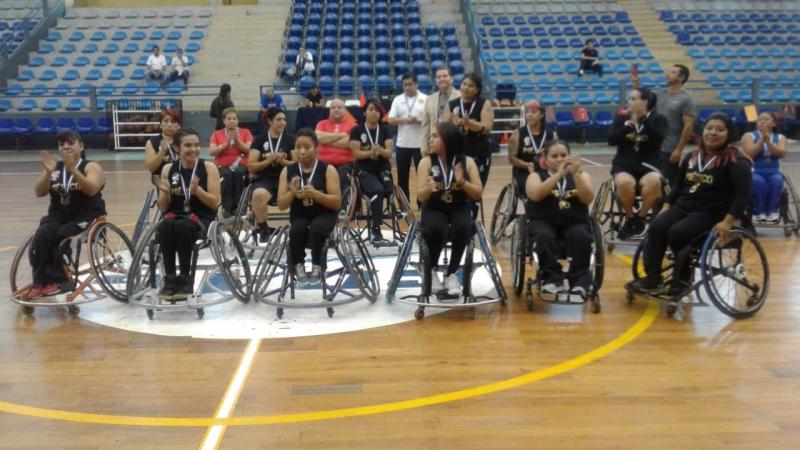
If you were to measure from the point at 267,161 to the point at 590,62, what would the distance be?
448 inches

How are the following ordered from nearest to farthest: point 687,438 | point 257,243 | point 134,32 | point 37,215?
point 687,438 < point 257,243 < point 37,215 < point 134,32

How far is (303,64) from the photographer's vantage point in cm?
1474

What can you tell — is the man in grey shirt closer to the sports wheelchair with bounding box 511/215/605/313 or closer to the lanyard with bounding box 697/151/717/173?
the lanyard with bounding box 697/151/717/173

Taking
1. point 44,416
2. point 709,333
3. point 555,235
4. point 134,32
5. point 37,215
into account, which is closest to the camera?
point 44,416

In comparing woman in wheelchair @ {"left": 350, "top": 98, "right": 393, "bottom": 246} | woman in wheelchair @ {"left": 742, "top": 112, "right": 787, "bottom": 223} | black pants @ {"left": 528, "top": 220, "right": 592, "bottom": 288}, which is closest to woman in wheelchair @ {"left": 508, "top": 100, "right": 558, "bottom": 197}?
woman in wheelchair @ {"left": 350, "top": 98, "right": 393, "bottom": 246}

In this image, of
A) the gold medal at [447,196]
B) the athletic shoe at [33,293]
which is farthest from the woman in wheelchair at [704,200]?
the athletic shoe at [33,293]

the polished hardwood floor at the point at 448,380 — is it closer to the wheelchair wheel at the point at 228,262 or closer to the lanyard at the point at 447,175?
the wheelchair wheel at the point at 228,262

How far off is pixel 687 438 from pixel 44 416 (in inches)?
95.7

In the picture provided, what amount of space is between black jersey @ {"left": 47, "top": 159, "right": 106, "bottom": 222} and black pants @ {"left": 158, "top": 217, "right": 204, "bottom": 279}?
56cm

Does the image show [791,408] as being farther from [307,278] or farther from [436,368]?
[307,278]

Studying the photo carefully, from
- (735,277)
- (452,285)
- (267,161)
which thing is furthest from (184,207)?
(735,277)

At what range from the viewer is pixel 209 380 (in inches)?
124

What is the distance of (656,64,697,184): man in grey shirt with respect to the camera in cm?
530

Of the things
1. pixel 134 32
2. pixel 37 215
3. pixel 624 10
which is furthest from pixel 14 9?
pixel 624 10
